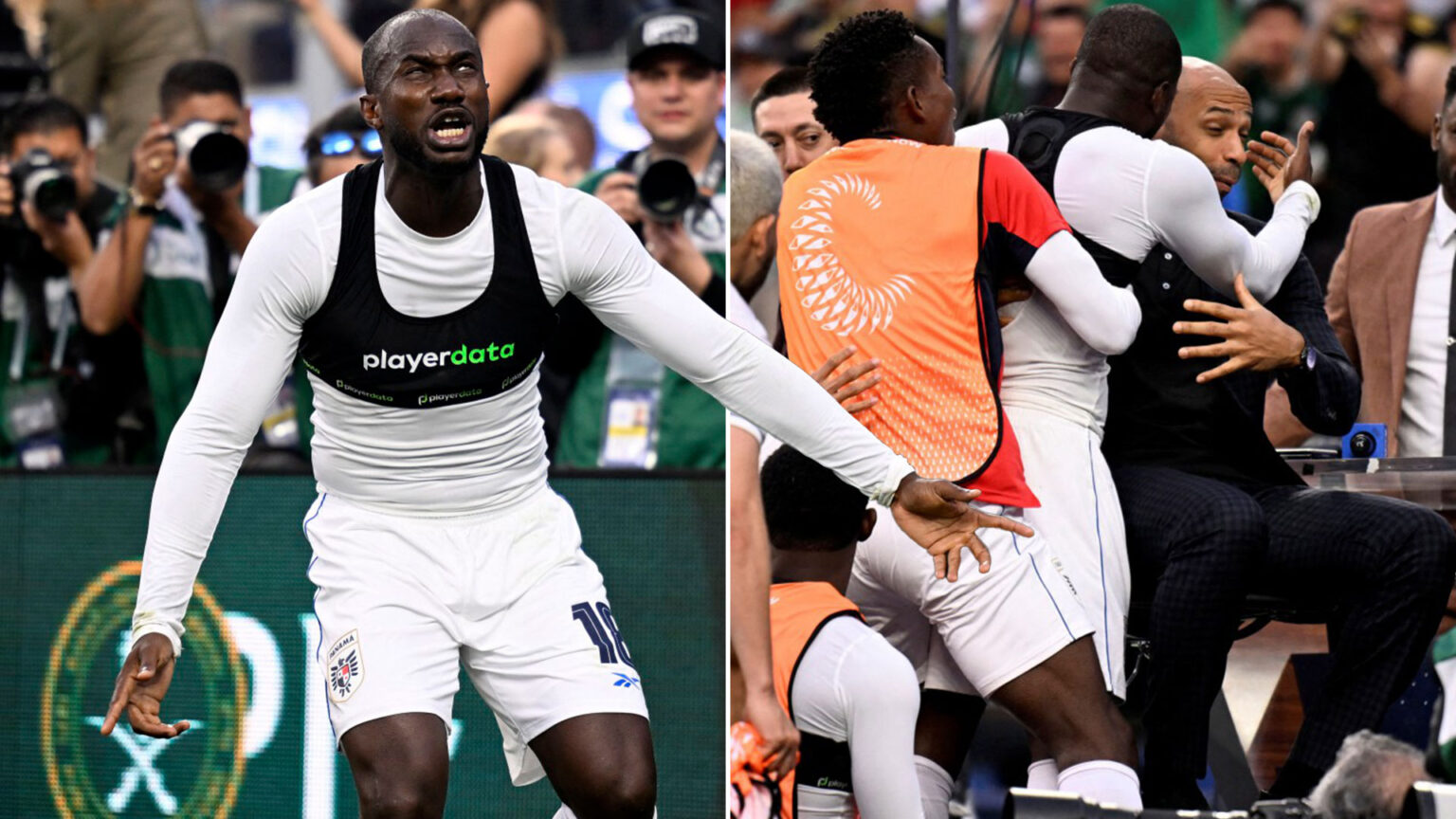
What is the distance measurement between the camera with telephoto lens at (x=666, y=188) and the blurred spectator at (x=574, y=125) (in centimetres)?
107

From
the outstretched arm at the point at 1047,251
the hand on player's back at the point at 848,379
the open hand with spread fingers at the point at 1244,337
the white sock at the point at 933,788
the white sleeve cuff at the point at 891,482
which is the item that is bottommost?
the white sock at the point at 933,788

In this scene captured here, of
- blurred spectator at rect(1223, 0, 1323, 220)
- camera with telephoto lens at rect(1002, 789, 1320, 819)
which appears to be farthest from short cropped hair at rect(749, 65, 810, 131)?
blurred spectator at rect(1223, 0, 1323, 220)

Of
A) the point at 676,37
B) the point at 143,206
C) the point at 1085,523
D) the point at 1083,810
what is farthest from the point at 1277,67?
the point at 1083,810

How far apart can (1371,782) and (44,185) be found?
4.50 metres

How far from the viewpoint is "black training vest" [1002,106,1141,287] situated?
363 cm

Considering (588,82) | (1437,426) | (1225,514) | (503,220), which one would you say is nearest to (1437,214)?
(1437,426)

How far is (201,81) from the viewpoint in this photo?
5922 mm

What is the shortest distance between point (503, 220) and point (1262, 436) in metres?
1.62

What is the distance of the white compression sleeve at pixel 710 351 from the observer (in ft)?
10.8

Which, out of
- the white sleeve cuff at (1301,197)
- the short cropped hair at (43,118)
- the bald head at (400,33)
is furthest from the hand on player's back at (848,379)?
the short cropped hair at (43,118)

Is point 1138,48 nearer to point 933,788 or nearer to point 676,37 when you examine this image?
point 933,788

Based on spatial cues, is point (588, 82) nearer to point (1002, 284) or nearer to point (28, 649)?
point (28, 649)

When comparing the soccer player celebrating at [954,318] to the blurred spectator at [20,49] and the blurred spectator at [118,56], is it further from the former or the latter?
the blurred spectator at [20,49]

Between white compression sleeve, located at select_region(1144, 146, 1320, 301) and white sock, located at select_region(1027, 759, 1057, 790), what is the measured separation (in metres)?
1.02
